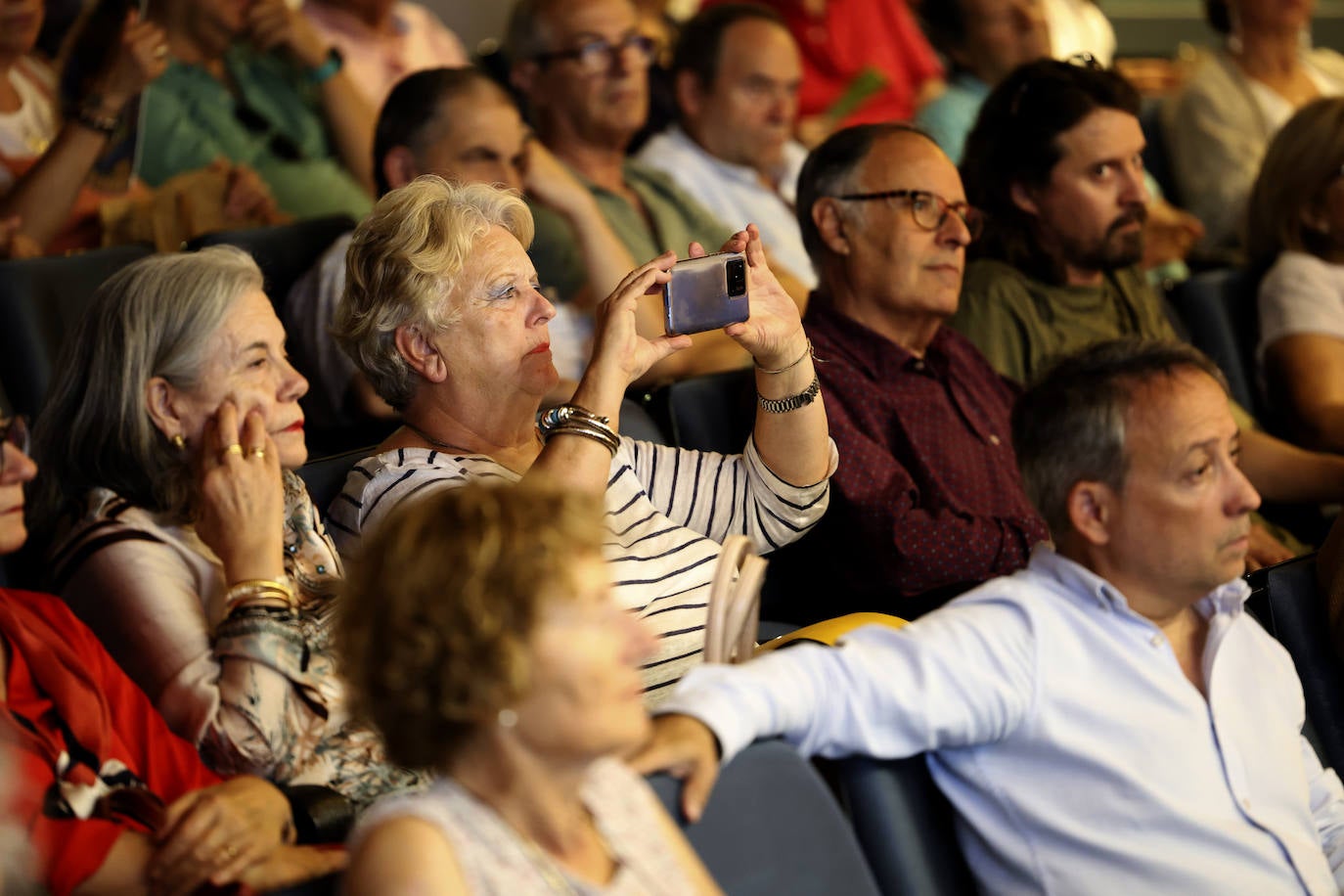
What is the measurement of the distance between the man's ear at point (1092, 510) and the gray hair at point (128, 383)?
1.06 meters

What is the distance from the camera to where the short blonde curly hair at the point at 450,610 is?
116 cm

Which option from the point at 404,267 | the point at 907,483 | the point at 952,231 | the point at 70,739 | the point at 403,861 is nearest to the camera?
the point at 403,861

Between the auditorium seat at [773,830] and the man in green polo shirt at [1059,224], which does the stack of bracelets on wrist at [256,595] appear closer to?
the auditorium seat at [773,830]

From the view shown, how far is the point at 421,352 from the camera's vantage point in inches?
82.7

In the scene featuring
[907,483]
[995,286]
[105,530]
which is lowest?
[907,483]

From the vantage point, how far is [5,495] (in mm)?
1589

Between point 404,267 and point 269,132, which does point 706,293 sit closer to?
point 404,267

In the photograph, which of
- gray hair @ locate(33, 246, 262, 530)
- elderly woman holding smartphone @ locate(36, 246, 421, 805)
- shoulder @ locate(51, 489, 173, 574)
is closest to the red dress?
elderly woman holding smartphone @ locate(36, 246, 421, 805)

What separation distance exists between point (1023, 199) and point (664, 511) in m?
1.33

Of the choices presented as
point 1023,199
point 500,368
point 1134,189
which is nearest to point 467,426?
point 500,368

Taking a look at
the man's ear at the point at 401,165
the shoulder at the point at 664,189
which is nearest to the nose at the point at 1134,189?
the shoulder at the point at 664,189

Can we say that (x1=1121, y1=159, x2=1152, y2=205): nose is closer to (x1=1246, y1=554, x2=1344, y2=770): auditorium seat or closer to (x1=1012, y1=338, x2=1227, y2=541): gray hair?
(x1=1246, y1=554, x2=1344, y2=770): auditorium seat

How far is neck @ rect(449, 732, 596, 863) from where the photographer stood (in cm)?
120

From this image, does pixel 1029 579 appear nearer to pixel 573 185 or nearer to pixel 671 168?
pixel 573 185
